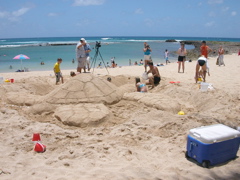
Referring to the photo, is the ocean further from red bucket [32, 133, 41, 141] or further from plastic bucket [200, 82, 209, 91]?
red bucket [32, 133, 41, 141]

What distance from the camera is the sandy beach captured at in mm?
3049

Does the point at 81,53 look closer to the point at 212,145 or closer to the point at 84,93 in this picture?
the point at 84,93

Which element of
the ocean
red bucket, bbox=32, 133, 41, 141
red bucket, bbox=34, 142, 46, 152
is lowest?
red bucket, bbox=34, 142, 46, 152

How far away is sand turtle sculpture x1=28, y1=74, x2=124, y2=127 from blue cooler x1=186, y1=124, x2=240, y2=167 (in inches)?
78.8

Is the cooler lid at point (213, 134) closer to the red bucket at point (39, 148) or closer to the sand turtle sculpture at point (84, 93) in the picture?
the red bucket at point (39, 148)

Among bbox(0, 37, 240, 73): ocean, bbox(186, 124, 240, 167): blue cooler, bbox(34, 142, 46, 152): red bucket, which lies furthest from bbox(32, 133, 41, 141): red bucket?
bbox(0, 37, 240, 73): ocean

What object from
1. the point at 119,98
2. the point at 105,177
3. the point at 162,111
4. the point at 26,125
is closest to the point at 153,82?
the point at 119,98

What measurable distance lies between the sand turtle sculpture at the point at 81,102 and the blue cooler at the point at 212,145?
6.57 feet

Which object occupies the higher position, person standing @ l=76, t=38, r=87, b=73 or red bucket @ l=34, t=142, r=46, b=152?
person standing @ l=76, t=38, r=87, b=73

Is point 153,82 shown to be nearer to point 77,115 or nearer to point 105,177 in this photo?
point 77,115

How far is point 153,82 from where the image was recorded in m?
7.69

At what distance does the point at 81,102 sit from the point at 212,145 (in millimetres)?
3194

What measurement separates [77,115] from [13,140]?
1.26 metres

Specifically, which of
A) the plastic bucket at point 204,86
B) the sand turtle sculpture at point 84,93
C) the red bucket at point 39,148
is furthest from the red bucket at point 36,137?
the plastic bucket at point 204,86
